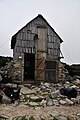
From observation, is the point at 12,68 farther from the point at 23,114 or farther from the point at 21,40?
the point at 23,114

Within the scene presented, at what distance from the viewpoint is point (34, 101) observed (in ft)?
35.4

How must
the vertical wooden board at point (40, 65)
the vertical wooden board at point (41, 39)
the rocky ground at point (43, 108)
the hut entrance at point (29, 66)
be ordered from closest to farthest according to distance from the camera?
the rocky ground at point (43, 108)
the vertical wooden board at point (40, 65)
the vertical wooden board at point (41, 39)
the hut entrance at point (29, 66)

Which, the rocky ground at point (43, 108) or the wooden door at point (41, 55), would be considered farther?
the wooden door at point (41, 55)

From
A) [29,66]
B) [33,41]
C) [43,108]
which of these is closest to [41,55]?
[33,41]

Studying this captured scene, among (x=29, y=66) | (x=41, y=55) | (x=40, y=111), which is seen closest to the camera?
(x=40, y=111)

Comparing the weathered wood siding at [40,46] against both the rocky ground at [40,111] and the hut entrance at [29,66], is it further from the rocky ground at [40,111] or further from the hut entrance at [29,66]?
the rocky ground at [40,111]

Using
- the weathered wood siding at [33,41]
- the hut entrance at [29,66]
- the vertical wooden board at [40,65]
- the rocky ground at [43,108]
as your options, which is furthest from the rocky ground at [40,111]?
the hut entrance at [29,66]

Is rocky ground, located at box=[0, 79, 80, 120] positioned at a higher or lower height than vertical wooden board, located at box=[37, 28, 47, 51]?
lower

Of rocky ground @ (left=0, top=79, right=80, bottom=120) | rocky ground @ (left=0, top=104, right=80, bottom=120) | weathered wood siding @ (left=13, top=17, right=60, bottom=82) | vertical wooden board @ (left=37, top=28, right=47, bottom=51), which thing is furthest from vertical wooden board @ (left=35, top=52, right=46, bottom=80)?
rocky ground @ (left=0, top=104, right=80, bottom=120)

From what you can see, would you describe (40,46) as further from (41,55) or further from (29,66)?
(29,66)

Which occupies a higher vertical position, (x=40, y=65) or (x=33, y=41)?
(x=33, y=41)

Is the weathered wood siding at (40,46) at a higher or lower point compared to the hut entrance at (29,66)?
higher

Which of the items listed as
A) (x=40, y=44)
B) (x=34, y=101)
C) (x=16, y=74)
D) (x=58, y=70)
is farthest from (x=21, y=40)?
(x=34, y=101)

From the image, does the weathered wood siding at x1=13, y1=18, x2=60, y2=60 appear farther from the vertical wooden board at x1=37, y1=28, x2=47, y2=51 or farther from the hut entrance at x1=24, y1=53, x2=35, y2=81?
the hut entrance at x1=24, y1=53, x2=35, y2=81
